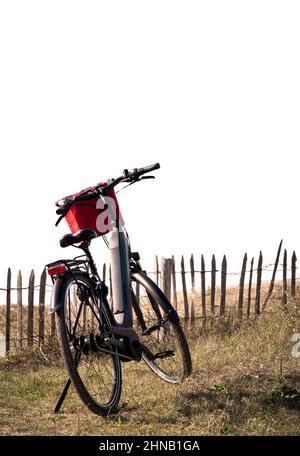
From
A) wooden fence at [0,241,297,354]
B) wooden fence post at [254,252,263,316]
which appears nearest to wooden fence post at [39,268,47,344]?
wooden fence at [0,241,297,354]

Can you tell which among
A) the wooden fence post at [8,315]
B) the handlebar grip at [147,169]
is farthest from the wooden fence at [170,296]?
the handlebar grip at [147,169]

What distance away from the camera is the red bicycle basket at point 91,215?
5.66 meters

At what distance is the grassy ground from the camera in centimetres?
536

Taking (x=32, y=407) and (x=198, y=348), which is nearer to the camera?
(x=32, y=407)

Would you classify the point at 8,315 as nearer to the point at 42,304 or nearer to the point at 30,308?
the point at 30,308

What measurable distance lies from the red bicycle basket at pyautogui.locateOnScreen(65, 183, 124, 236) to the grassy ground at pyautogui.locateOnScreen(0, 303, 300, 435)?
5.14 feet

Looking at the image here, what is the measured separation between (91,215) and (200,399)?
1862mm

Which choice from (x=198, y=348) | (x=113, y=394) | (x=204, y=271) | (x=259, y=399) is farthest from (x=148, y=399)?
(x=204, y=271)

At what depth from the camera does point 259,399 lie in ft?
19.2

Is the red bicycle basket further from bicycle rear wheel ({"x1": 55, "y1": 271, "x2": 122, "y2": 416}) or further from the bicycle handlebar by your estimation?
bicycle rear wheel ({"x1": 55, "y1": 271, "x2": 122, "y2": 416})

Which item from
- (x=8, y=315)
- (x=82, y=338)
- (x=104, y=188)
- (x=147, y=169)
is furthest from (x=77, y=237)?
(x=8, y=315)

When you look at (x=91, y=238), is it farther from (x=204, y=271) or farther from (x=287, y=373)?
(x=204, y=271)

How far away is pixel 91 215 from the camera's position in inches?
226
